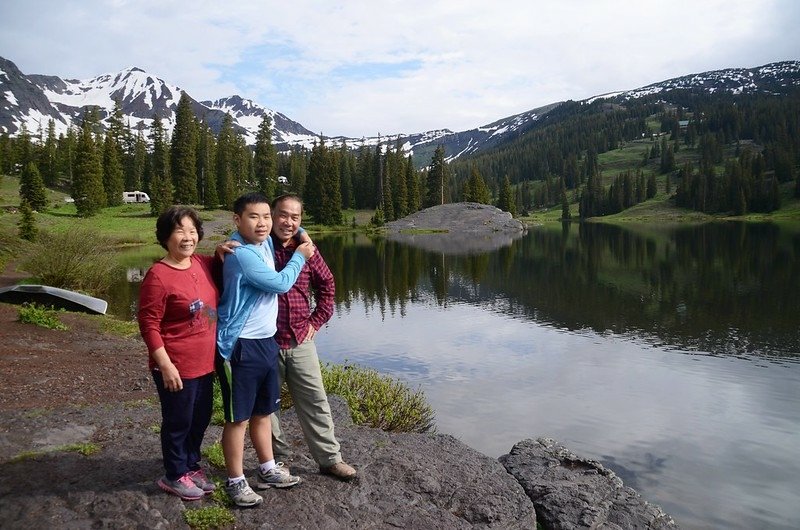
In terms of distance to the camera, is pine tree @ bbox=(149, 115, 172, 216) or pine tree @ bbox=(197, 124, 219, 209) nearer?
pine tree @ bbox=(149, 115, 172, 216)

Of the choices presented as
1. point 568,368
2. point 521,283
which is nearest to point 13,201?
point 521,283

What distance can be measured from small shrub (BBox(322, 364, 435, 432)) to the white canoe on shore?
11.5m

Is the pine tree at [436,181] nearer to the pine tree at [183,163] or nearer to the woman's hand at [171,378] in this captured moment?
the pine tree at [183,163]

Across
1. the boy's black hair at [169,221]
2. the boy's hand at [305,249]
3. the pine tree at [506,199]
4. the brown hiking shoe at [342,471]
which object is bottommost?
the brown hiking shoe at [342,471]

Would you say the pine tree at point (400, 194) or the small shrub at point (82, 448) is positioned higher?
the pine tree at point (400, 194)

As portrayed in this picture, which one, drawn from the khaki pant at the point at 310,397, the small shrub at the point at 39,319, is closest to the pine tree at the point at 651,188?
the small shrub at the point at 39,319

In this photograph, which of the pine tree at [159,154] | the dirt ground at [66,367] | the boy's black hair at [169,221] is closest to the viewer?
the boy's black hair at [169,221]

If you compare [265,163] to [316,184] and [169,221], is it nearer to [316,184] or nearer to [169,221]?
[316,184]

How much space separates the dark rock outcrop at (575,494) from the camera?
5918 mm

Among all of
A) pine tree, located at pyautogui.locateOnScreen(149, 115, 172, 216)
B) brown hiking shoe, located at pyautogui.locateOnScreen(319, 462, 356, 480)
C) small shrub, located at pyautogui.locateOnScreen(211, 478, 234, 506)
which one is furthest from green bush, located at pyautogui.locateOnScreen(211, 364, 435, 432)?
pine tree, located at pyautogui.locateOnScreen(149, 115, 172, 216)

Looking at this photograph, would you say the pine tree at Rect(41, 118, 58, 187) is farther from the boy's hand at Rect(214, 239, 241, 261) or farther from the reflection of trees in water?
the boy's hand at Rect(214, 239, 241, 261)

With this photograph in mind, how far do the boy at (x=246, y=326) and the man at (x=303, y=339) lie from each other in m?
0.18

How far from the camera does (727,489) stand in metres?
7.84

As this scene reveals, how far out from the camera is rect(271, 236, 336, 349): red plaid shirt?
4902 mm
